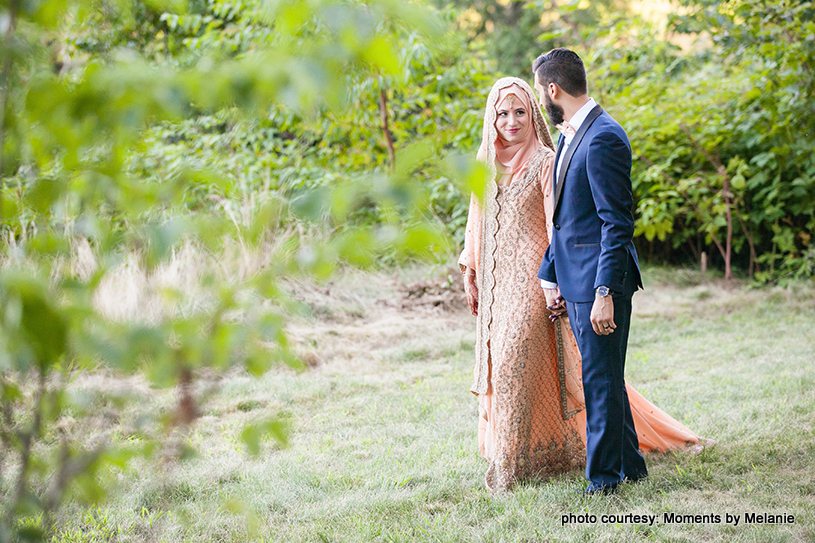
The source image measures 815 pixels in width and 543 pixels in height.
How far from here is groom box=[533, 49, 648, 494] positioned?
255 centimetres

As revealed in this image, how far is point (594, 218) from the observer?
8.76 feet

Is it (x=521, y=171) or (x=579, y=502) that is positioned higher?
(x=521, y=171)

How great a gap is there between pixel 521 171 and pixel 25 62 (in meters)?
2.41

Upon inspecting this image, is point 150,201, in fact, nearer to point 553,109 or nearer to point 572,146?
point 572,146

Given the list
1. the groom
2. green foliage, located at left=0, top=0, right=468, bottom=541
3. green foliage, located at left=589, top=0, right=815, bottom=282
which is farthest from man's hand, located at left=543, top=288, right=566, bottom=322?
green foliage, located at left=589, top=0, right=815, bottom=282

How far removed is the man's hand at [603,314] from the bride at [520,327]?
0.39 meters

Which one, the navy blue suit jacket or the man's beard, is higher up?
the man's beard

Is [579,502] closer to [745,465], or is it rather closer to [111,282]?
[745,465]

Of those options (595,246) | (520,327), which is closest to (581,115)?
(595,246)

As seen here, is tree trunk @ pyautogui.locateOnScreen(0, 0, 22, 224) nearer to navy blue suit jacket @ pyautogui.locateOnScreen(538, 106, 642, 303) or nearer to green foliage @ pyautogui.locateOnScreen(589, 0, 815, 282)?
navy blue suit jacket @ pyautogui.locateOnScreen(538, 106, 642, 303)

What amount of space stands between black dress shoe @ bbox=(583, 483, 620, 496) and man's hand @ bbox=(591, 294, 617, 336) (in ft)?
2.28

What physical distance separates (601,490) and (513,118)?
5.64 ft

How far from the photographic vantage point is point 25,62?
3.01 feet

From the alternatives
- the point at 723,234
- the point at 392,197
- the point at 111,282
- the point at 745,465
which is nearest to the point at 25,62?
the point at 392,197
